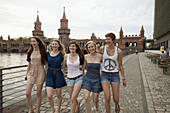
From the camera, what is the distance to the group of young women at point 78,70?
328 centimetres

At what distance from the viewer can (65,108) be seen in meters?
4.13

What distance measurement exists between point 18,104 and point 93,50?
276cm

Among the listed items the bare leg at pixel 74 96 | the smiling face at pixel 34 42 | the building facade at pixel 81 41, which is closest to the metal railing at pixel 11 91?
the smiling face at pixel 34 42

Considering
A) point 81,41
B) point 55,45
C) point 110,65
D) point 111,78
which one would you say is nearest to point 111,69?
point 110,65

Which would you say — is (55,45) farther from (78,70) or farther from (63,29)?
(63,29)

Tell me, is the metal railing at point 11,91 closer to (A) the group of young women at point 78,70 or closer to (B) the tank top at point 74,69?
(A) the group of young women at point 78,70

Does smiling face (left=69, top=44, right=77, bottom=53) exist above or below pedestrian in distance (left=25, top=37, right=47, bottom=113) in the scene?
above

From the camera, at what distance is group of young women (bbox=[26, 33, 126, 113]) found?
3.28m

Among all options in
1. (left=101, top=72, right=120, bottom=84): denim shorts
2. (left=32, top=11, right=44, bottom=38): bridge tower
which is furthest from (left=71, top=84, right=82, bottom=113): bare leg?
(left=32, top=11, right=44, bottom=38): bridge tower

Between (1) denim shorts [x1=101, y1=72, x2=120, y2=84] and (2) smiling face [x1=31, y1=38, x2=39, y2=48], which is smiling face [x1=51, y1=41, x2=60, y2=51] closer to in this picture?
(2) smiling face [x1=31, y1=38, x2=39, y2=48]

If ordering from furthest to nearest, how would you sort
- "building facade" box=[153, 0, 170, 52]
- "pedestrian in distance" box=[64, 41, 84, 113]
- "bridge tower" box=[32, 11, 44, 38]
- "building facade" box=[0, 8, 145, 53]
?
"bridge tower" box=[32, 11, 44, 38], "building facade" box=[0, 8, 145, 53], "building facade" box=[153, 0, 170, 52], "pedestrian in distance" box=[64, 41, 84, 113]

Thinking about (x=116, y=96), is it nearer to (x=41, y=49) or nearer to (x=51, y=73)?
(x=51, y=73)

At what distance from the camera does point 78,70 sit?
3.54 meters

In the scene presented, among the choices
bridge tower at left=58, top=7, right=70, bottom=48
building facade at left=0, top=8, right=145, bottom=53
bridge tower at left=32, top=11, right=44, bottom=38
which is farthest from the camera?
bridge tower at left=32, top=11, right=44, bottom=38
